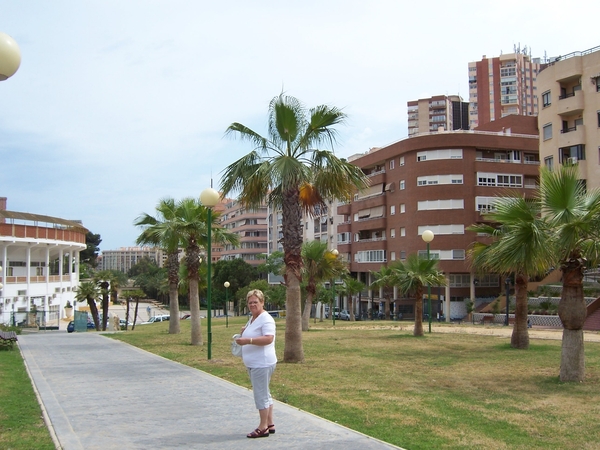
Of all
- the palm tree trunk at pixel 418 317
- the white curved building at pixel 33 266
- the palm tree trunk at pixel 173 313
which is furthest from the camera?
the white curved building at pixel 33 266

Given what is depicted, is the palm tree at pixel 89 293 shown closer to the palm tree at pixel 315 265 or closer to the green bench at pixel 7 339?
the palm tree at pixel 315 265

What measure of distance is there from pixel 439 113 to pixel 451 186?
73168 millimetres

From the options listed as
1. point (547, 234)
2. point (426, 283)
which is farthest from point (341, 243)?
A: point (547, 234)

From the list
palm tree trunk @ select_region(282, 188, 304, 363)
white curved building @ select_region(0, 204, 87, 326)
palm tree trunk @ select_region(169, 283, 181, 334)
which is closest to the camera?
palm tree trunk @ select_region(282, 188, 304, 363)

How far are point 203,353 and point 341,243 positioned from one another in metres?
51.7

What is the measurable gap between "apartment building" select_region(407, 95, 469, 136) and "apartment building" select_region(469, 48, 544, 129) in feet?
16.5

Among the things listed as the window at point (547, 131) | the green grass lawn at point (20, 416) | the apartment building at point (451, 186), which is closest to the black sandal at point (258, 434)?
the green grass lawn at point (20, 416)

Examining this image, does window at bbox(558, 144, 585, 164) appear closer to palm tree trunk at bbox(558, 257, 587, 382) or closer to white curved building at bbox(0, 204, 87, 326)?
palm tree trunk at bbox(558, 257, 587, 382)

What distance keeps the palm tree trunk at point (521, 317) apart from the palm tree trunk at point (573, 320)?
574cm

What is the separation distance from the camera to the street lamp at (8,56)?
6.00 m

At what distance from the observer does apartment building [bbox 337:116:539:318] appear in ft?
168

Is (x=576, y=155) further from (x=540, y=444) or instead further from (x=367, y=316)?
(x=540, y=444)

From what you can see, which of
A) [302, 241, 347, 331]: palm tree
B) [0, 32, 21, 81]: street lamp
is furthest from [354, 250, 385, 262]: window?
[0, 32, 21, 81]: street lamp

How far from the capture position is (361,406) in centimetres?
851
